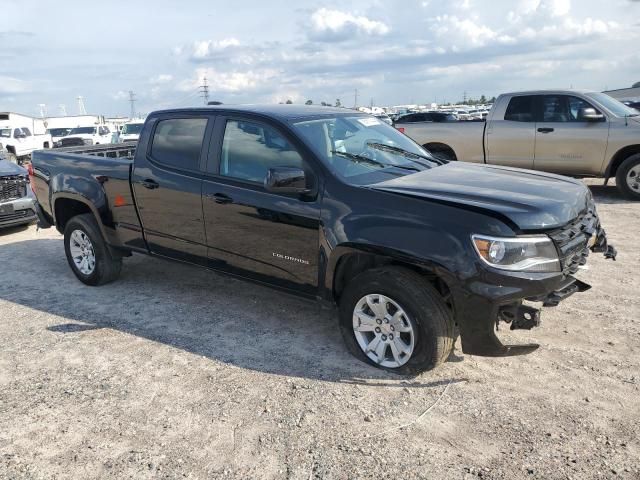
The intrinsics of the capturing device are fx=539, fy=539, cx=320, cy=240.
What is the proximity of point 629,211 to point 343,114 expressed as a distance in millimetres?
5744

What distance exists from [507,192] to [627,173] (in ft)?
21.7

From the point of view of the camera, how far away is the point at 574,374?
3.61m

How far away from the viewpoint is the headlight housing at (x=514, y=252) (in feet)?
10.3

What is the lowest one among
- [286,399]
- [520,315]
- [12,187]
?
[286,399]

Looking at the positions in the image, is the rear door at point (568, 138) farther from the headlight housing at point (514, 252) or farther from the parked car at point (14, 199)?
the parked car at point (14, 199)

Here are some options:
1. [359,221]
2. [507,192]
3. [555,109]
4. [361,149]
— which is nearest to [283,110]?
[361,149]

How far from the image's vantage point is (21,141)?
2247 centimetres

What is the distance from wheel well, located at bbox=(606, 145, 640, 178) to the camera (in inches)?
349

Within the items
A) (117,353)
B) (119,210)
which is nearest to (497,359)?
(117,353)

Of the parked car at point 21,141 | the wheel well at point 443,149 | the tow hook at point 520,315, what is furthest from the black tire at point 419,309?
the parked car at point 21,141

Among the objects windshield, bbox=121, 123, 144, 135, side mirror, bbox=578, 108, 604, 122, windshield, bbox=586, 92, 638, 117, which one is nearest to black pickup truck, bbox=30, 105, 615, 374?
side mirror, bbox=578, 108, 604, 122

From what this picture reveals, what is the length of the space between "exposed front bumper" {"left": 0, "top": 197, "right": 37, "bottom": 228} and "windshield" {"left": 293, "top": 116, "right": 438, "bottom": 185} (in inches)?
239

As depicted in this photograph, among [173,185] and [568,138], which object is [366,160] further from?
[568,138]

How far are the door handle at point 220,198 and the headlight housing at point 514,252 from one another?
2.00 meters
